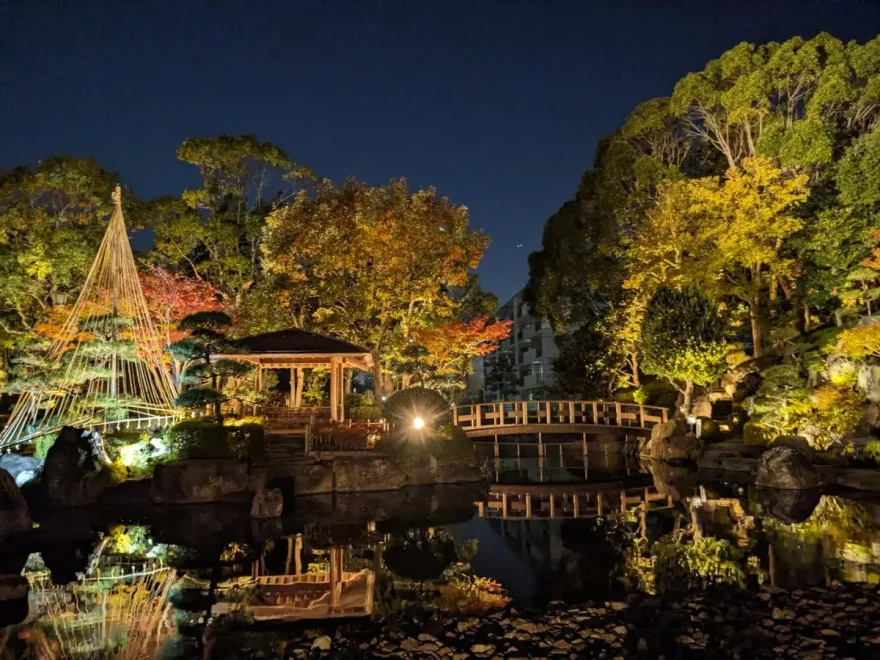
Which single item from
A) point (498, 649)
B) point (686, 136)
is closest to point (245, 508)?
point (498, 649)

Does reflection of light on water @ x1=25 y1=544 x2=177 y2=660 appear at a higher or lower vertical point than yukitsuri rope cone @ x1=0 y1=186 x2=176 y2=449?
lower

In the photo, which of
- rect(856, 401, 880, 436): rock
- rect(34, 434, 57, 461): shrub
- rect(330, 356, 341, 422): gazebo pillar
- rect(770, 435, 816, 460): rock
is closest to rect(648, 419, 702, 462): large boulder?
rect(770, 435, 816, 460): rock

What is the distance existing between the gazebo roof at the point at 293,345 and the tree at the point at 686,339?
9.95 m

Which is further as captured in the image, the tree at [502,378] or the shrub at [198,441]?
the tree at [502,378]

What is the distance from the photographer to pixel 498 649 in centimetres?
549

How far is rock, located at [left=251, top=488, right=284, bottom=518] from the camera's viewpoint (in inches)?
471

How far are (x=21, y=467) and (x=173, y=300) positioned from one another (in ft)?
25.4

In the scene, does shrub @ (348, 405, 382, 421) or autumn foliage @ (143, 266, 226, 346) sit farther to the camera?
autumn foliage @ (143, 266, 226, 346)

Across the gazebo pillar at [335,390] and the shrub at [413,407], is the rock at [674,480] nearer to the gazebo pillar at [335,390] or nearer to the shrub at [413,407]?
the shrub at [413,407]

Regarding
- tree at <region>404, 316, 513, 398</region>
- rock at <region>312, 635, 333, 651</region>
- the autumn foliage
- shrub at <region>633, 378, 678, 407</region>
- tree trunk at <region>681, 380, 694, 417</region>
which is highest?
the autumn foliage

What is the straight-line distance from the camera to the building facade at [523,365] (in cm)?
4365

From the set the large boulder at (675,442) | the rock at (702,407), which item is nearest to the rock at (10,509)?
the large boulder at (675,442)

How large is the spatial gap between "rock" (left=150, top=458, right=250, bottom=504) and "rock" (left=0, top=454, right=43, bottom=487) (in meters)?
2.53

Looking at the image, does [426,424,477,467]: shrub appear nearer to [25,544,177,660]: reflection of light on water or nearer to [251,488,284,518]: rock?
[251,488,284,518]: rock
